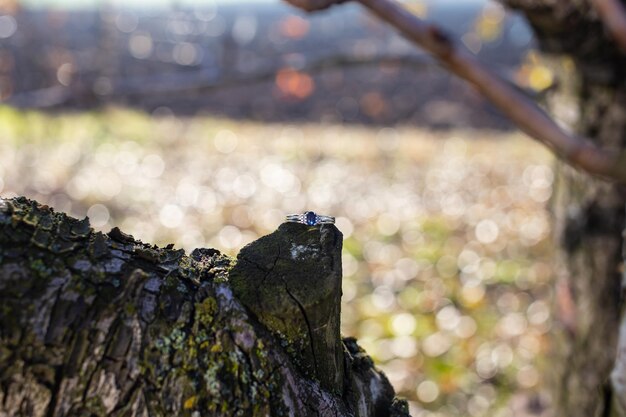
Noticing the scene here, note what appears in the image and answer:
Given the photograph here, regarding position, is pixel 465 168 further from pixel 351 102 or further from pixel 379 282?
pixel 351 102

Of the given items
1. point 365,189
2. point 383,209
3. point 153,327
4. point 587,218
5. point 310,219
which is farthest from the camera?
point 365,189

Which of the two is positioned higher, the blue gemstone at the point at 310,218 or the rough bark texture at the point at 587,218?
the rough bark texture at the point at 587,218

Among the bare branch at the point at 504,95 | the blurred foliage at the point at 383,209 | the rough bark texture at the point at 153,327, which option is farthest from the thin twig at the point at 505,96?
the blurred foliage at the point at 383,209

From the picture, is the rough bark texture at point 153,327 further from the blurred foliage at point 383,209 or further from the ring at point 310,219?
the blurred foliage at point 383,209

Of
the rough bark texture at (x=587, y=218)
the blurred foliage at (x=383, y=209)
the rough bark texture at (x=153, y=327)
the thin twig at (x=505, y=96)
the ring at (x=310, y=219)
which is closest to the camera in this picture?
the rough bark texture at (x=153, y=327)

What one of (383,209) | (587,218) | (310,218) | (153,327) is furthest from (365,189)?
(153,327)

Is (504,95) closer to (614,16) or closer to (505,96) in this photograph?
(505,96)

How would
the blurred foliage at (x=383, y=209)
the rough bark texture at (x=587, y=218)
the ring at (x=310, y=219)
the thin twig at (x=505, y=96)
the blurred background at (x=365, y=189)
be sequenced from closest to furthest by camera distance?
the ring at (x=310, y=219) < the thin twig at (x=505, y=96) < the rough bark texture at (x=587, y=218) < the blurred background at (x=365, y=189) < the blurred foliage at (x=383, y=209)
